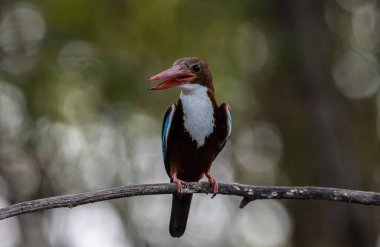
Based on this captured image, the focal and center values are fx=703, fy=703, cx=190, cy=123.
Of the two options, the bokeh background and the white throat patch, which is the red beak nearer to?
the white throat patch

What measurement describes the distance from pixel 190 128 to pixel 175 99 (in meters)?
4.83

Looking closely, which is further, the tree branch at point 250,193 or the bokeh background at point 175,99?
the bokeh background at point 175,99

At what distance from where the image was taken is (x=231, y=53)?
1077 centimetres

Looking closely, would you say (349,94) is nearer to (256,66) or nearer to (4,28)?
(256,66)

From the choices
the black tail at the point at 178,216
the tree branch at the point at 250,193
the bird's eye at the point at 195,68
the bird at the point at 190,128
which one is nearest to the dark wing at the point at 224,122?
the bird at the point at 190,128

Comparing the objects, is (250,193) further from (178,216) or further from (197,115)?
(178,216)

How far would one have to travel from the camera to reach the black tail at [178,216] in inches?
207

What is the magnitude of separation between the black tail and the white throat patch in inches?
18.6

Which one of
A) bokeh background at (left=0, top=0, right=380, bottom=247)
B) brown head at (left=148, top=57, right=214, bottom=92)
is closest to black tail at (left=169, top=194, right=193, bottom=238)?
brown head at (left=148, top=57, right=214, bottom=92)

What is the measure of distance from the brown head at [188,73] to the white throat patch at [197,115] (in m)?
0.05

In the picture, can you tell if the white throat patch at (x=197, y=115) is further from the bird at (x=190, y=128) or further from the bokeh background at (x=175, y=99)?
the bokeh background at (x=175, y=99)

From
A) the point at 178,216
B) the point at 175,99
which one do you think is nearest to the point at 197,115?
the point at 178,216

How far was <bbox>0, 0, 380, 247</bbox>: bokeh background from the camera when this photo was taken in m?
8.94

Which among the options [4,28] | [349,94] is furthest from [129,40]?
[349,94]
